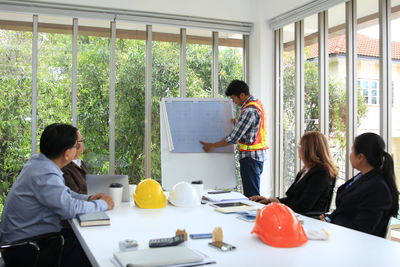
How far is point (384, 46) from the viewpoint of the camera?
12.3ft

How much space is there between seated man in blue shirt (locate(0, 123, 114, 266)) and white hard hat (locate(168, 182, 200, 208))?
0.42 metres

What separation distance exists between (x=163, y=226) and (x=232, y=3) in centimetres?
378

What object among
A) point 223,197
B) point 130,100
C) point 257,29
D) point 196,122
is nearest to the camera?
point 223,197

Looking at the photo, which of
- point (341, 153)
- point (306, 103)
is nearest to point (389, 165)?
point (341, 153)

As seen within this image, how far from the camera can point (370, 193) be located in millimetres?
2145

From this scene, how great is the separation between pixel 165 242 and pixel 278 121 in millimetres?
3814

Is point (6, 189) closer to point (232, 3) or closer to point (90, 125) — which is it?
point (90, 125)

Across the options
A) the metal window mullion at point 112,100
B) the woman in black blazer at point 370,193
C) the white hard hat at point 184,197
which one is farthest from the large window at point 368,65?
the metal window mullion at point 112,100

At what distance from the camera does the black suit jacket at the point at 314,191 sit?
280 centimetres

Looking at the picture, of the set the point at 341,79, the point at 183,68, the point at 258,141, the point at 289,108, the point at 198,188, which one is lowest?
the point at 198,188

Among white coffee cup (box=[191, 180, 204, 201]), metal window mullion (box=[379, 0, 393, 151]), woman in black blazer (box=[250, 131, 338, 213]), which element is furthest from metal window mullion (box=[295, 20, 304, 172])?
white coffee cup (box=[191, 180, 204, 201])

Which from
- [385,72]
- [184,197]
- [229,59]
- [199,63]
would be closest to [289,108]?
[229,59]

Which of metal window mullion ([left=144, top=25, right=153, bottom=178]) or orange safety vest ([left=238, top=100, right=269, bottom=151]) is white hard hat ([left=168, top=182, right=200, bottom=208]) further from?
metal window mullion ([left=144, top=25, right=153, bottom=178])

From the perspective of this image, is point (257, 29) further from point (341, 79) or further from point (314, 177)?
point (314, 177)
